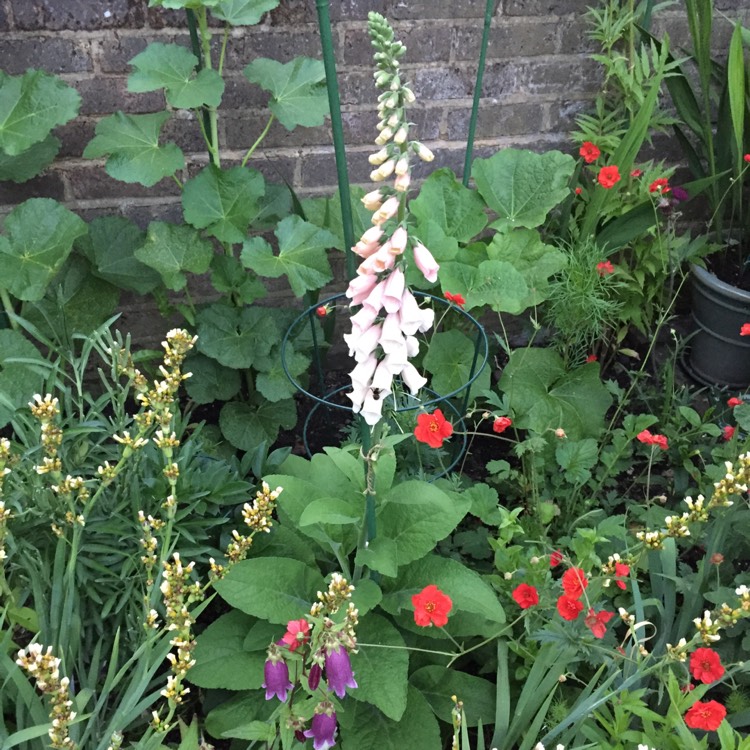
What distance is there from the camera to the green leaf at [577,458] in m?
1.95

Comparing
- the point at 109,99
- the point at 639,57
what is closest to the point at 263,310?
the point at 109,99

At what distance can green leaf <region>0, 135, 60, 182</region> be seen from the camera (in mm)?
1933

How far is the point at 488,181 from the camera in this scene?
2256 millimetres

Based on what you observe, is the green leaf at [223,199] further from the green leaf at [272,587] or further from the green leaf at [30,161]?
the green leaf at [272,587]

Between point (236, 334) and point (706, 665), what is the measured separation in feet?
4.59

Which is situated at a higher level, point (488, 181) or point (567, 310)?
point (488, 181)

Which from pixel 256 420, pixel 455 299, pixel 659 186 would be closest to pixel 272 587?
pixel 256 420

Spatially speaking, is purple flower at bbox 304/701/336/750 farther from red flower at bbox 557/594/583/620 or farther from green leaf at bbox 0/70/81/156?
green leaf at bbox 0/70/81/156

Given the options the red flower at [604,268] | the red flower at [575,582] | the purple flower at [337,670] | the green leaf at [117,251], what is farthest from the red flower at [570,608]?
the green leaf at [117,251]

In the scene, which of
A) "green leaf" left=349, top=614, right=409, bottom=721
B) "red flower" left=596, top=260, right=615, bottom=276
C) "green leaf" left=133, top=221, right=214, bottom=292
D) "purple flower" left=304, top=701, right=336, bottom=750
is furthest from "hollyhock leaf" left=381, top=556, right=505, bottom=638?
"red flower" left=596, top=260, right=615, bottom=276

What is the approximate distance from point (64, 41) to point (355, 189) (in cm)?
86

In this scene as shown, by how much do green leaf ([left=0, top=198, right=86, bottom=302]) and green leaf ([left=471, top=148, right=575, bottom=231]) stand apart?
1.15m

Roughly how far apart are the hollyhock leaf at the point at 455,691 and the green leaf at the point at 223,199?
1137 millimetres

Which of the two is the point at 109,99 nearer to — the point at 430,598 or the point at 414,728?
the point at 430,598
